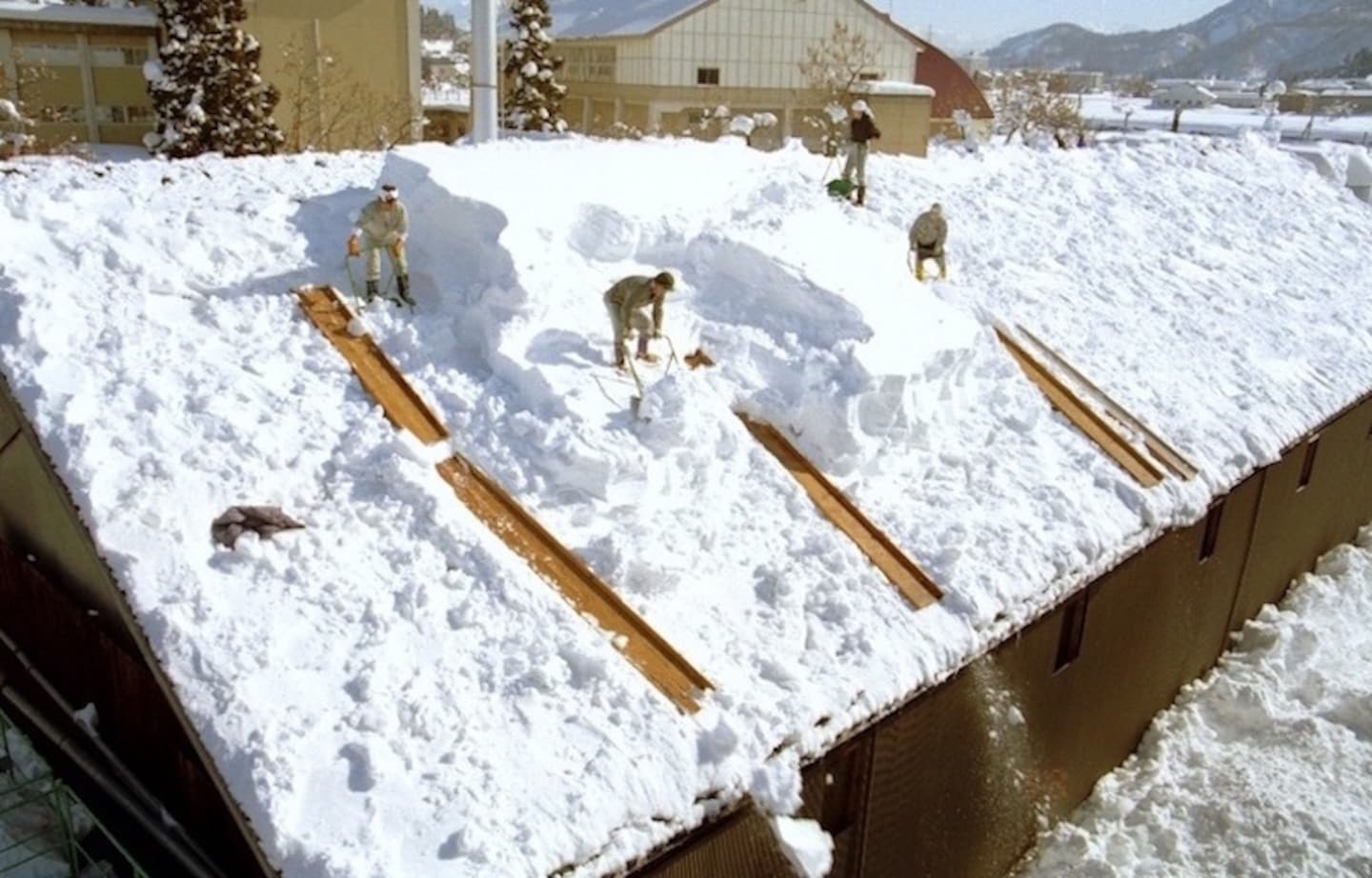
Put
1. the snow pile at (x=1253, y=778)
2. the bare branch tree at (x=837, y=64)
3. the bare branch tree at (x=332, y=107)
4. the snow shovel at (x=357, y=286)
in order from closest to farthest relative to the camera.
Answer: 1. the snow shovel at (x=357, y=286)
2. the snow pile at (x=1253, y=778)
3. the bare branch tree at (x=332, y=107)
4. the bare branch tree at (x=837, y=64)

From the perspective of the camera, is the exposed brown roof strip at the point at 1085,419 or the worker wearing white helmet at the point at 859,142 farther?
the worker wearing white helmet at the point at 859,142

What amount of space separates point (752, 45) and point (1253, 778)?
3021cm

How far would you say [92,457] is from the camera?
6.21 meters

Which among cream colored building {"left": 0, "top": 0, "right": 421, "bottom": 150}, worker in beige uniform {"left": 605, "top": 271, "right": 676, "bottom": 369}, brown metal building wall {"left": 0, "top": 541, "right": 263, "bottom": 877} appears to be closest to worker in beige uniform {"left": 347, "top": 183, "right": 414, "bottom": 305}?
worker in beige uniform {"left": 605, "top": 271, "right": 676, "bottom": 369}

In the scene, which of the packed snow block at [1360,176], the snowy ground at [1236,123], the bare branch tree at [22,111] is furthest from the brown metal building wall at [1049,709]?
the snowy ground at [1236,123]

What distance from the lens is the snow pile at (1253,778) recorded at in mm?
9109

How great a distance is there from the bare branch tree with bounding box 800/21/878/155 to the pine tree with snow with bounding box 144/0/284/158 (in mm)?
17304

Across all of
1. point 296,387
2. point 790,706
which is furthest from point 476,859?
point 296,387

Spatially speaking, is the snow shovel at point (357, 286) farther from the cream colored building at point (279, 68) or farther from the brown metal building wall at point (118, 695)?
the cream colored building at point (279, 68)

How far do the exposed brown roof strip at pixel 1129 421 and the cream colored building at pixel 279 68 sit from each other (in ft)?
52.7

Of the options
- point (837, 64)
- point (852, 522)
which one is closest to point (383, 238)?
point (852, 522)

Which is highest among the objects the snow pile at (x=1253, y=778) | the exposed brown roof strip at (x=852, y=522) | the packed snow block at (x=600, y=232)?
the packed snow block at (x=600, y=232)

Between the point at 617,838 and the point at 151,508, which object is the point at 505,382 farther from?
the point at 617,838

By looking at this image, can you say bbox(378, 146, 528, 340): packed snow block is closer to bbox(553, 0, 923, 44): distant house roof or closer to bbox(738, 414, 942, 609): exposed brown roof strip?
bbox(738, 414, 942, 609): exposed brown roof strip
